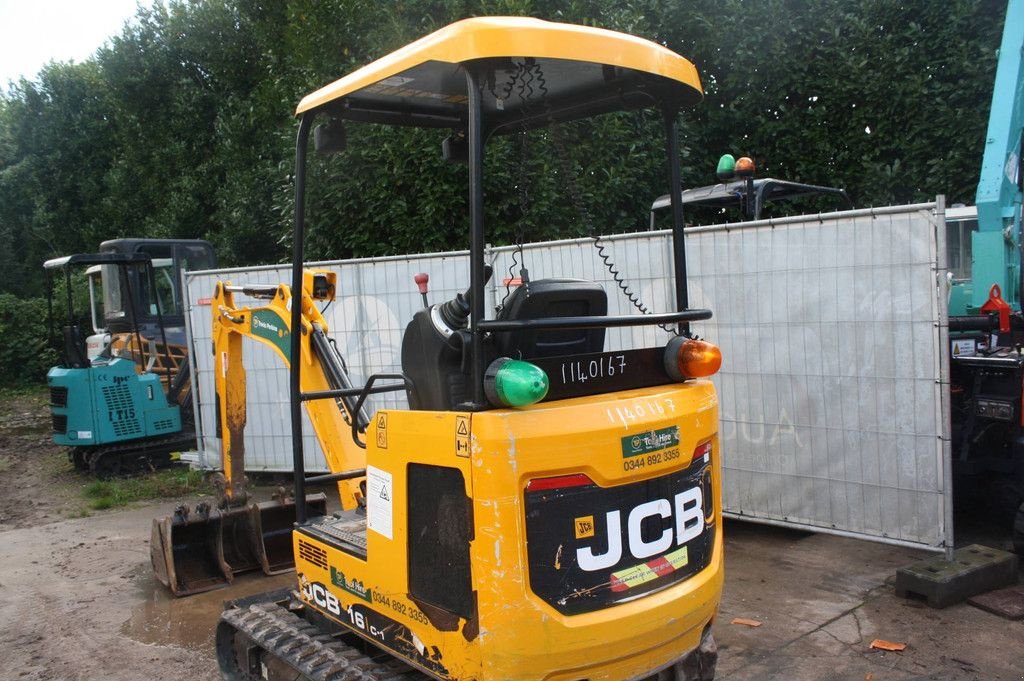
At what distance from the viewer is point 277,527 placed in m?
6.48

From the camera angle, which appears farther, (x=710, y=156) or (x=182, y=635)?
(x=710, y=156)

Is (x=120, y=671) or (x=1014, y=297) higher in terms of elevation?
(x=1014, y=297)

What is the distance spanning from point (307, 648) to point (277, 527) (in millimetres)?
3051

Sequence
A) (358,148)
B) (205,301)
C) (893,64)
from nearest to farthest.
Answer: (205,301) → (358,148) → (893,64)

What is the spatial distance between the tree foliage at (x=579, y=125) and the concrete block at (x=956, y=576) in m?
3.61

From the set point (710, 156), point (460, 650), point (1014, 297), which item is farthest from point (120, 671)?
point (710, 156)

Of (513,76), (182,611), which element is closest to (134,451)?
(182,611)

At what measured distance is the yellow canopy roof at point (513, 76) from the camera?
2.72 metres

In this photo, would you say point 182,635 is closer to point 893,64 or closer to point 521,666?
point 521,666

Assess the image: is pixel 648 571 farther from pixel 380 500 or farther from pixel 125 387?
pixel 125 387

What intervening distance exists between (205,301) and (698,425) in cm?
687

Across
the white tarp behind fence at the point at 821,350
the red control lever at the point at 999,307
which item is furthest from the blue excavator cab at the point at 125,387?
the red control lever at the point at 999,307

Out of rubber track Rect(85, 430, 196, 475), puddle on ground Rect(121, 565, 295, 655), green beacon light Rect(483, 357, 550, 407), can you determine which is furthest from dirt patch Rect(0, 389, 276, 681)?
green beacon light Rect(483, 357, 550, 407)

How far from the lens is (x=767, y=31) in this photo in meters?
13.0
